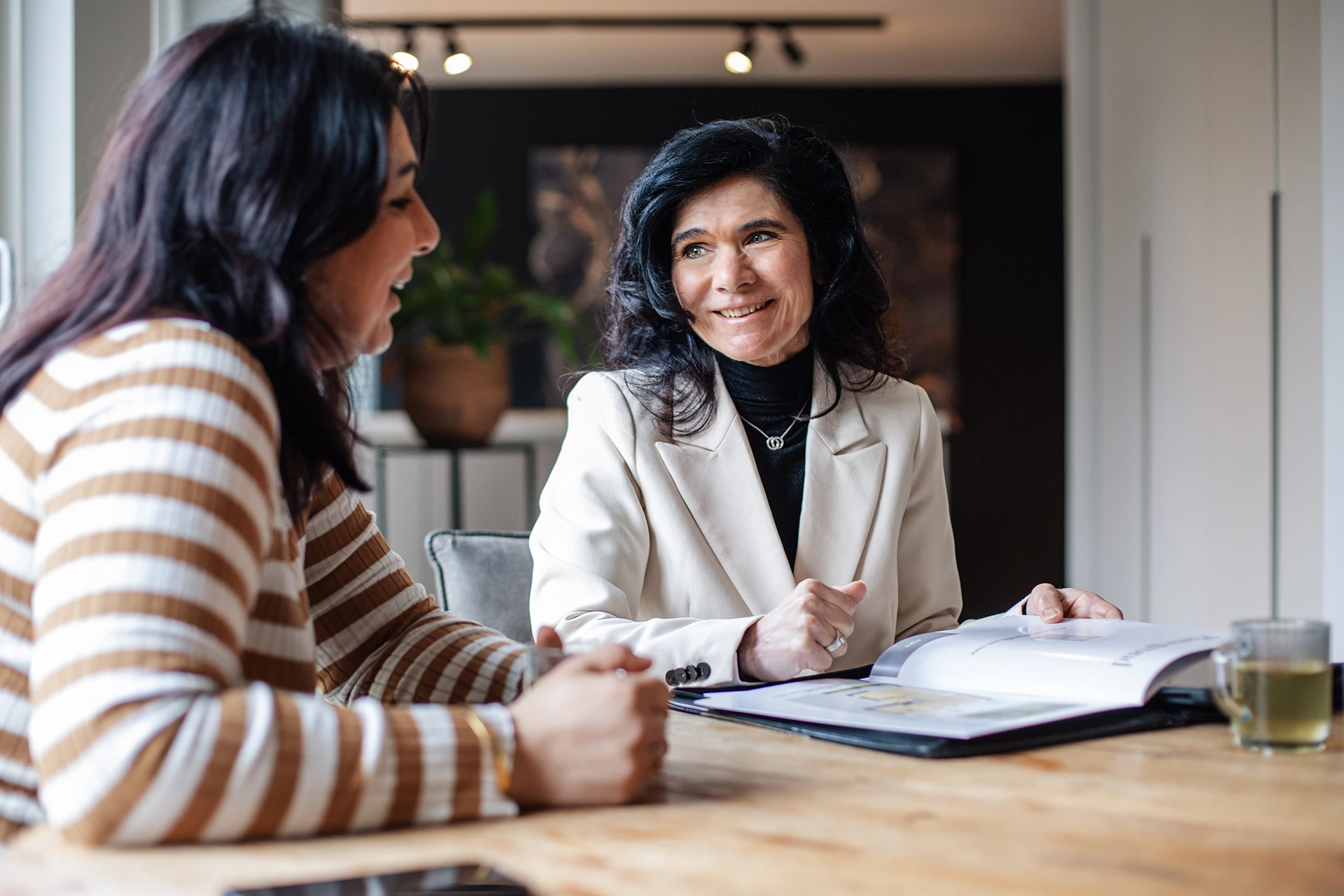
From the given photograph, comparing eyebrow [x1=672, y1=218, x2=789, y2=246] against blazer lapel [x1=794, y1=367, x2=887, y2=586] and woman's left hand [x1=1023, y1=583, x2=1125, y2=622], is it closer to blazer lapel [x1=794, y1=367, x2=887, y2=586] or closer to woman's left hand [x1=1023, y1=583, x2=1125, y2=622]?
blazer lapel [x1=794, y1=367, x2=887, y2=586]

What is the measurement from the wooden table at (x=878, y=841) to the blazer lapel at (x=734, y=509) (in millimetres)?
710

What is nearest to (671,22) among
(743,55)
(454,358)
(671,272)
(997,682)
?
(743,55)

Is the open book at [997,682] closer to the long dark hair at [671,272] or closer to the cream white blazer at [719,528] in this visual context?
the cream white blazer at [719,528]

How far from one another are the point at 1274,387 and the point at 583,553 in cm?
215

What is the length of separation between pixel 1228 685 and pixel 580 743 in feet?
1.77

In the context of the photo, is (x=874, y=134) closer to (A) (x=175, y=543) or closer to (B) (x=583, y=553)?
(B) (x=583, y=553)

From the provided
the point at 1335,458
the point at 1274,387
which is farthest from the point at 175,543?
the point at 1274,387

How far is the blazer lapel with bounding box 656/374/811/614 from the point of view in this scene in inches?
65.9

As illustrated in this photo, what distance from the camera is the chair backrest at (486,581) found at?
1983mm

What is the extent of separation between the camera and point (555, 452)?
4.48m

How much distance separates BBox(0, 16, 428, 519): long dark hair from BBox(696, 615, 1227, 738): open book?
1.67 ft

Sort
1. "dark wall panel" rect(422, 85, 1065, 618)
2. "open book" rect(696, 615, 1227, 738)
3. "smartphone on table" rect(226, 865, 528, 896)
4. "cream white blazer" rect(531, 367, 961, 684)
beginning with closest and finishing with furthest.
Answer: "smartphone on table" rect(226, 865, 528, 896)
"open book" rect(696, 615, 1227, 738)
"cream white blazer" rect(531, 367, 961, 684)
"dark wall panel" rect(422, 85, 1065, 618)

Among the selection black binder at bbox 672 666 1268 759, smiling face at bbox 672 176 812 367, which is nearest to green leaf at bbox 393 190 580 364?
smiling face at bbox 672 176 812 367

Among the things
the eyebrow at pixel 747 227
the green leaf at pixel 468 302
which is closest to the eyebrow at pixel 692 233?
the eyebrow at pixel 747 227
